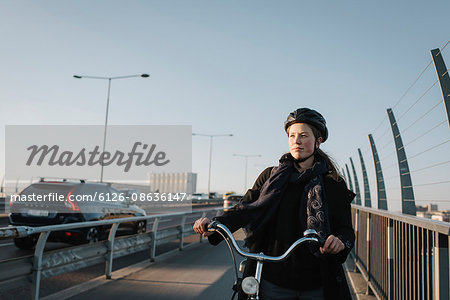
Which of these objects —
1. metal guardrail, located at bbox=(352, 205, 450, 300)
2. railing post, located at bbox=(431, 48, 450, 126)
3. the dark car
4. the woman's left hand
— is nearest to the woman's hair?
the woman's left hand

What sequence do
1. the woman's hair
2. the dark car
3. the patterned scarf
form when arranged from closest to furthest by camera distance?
the patterned scarf, the woman's hair, the dark car

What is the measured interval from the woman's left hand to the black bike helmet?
0.74 m

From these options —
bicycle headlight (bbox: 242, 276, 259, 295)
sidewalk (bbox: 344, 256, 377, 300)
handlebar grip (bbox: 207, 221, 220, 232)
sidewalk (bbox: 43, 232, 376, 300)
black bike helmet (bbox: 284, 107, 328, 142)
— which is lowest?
sidewalk (bbox: 43, 232, 376, 300)

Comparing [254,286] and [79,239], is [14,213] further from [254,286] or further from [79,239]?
[254,286]

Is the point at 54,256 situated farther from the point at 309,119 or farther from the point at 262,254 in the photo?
the point at 309,119

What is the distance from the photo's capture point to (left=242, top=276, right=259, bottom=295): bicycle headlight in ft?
7.90

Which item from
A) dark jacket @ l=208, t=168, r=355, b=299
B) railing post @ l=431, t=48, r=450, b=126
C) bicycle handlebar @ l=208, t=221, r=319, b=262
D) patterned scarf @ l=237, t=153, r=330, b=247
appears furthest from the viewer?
railing post @ l=431, t=48, r=450, b=126

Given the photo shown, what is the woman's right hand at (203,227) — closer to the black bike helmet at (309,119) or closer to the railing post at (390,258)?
the black bike helmet at (309,119)

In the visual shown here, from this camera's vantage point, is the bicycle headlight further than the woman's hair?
No

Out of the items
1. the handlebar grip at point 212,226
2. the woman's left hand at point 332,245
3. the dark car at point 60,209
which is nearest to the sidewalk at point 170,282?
the dark car at point 60,209

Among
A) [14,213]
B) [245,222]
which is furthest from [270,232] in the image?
[14,213]

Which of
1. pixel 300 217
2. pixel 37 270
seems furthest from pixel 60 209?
pixel 300 217

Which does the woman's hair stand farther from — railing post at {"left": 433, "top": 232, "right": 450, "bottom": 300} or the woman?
railing post at {"left": 433, "top": 232, "right": 450, "bottom": 300}

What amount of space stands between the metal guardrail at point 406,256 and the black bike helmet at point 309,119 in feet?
3.00
